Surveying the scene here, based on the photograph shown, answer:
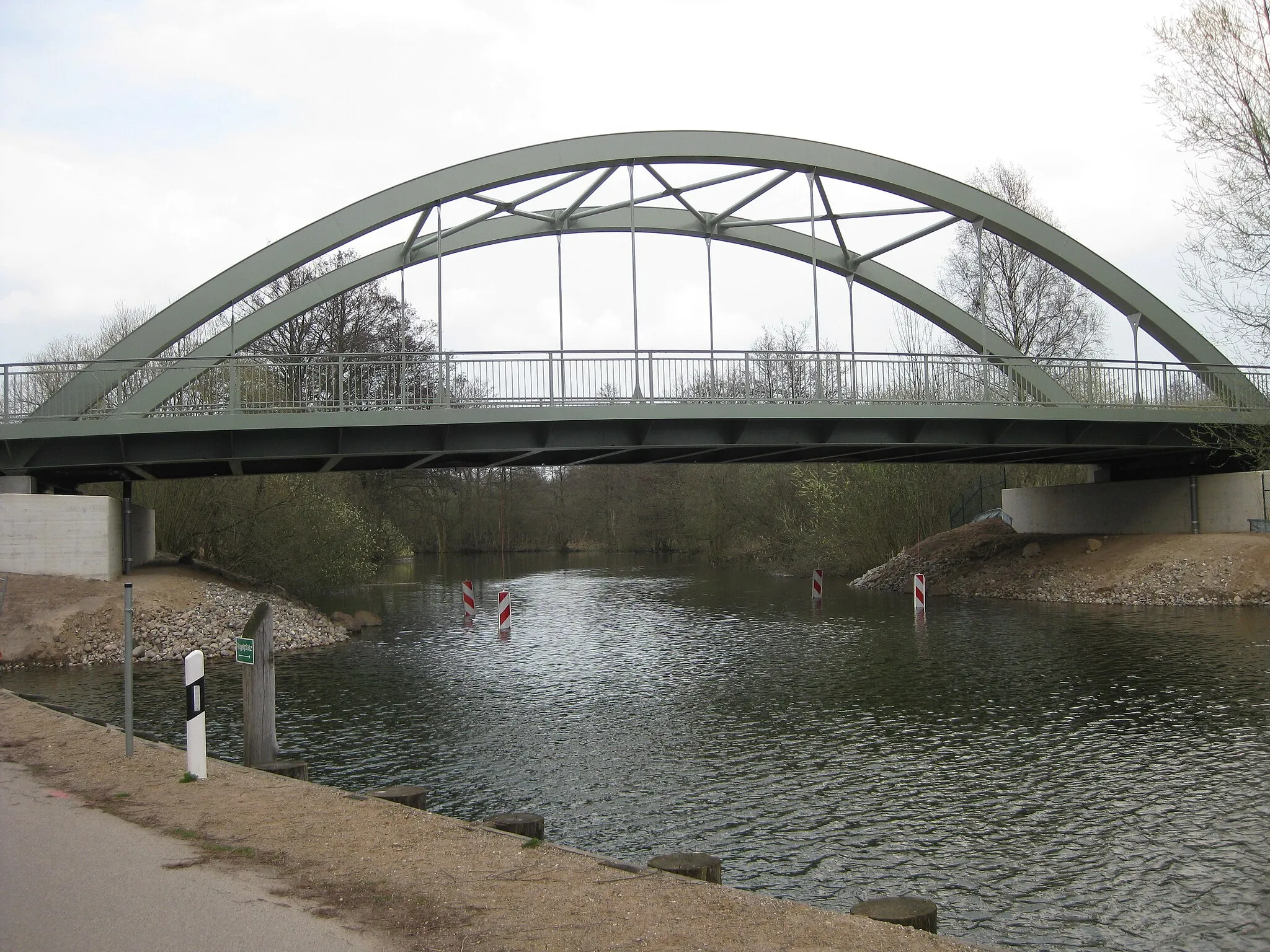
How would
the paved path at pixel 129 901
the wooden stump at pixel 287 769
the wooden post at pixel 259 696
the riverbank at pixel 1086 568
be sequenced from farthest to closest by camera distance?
1. the riverbank at pixel 1086 568
2. the wooden post at pixel 259 696
3. the wooden stump at pixel 287 769
4. the paved path at pixel 129 901

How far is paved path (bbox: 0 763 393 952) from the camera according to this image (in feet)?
15.4

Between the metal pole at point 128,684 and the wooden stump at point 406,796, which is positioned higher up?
the metal pole at point 128,684

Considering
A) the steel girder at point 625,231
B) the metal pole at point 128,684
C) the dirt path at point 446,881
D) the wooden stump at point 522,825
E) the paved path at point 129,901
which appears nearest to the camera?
the paved path at point 129,901

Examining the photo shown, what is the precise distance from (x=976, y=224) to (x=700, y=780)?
1924 centimetres

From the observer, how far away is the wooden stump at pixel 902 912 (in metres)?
5.14

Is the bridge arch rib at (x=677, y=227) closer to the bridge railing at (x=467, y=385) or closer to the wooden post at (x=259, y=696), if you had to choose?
the bridge railing at (x=467, y=385)

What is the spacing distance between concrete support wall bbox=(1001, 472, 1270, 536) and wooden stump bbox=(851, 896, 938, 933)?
27942 millimetres

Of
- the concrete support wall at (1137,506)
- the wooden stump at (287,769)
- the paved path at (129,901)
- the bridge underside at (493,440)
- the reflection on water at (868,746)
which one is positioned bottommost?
the reflection on water at (868,746)

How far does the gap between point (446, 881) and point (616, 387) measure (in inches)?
622

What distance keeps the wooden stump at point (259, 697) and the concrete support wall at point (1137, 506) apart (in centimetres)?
2793

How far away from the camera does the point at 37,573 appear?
67.8 ft

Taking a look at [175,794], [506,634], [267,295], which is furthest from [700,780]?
[267,295]

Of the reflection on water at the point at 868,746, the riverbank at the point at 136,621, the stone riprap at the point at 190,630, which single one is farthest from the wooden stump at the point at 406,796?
the riverbank at the point at 136,621

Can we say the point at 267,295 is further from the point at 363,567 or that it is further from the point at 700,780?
the point at 700,780
